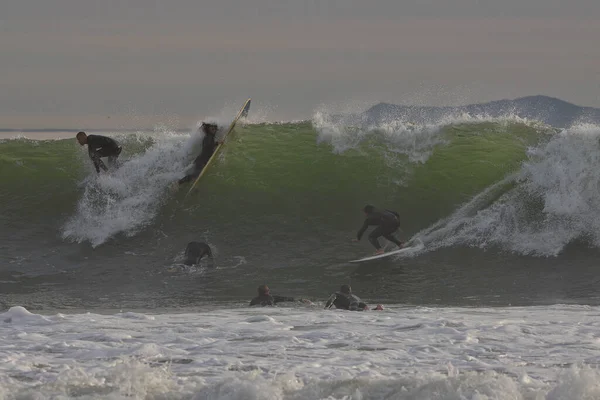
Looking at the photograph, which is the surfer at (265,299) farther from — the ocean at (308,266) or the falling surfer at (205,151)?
the falling surfer at (205,151)

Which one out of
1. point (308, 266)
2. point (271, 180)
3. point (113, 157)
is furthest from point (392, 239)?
point (113, 157)

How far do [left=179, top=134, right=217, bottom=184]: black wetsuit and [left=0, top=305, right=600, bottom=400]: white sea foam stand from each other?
23.6 feet

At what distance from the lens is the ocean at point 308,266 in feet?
22.6

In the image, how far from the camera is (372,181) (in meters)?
17.1

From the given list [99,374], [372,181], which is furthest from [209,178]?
[99,374]

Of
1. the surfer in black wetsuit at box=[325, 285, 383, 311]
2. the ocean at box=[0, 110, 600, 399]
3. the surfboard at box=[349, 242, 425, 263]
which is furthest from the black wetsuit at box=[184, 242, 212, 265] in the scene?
the surfer in black wetsuit at box=[325, 285, 383, 311]

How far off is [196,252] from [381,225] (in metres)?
3.19

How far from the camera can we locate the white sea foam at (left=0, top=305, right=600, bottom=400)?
254 inches

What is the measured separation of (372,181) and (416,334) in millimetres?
8864

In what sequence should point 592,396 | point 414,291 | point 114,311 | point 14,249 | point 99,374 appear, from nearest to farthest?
point 592,396 < point 99,374 < point 114,311 < point 414,291 < point 14,249

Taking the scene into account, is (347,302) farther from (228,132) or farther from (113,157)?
(228,132)

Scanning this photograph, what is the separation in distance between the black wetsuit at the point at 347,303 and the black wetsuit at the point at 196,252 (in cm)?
371

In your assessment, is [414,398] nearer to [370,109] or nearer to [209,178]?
[209,178]

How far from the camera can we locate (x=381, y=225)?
14375mm
